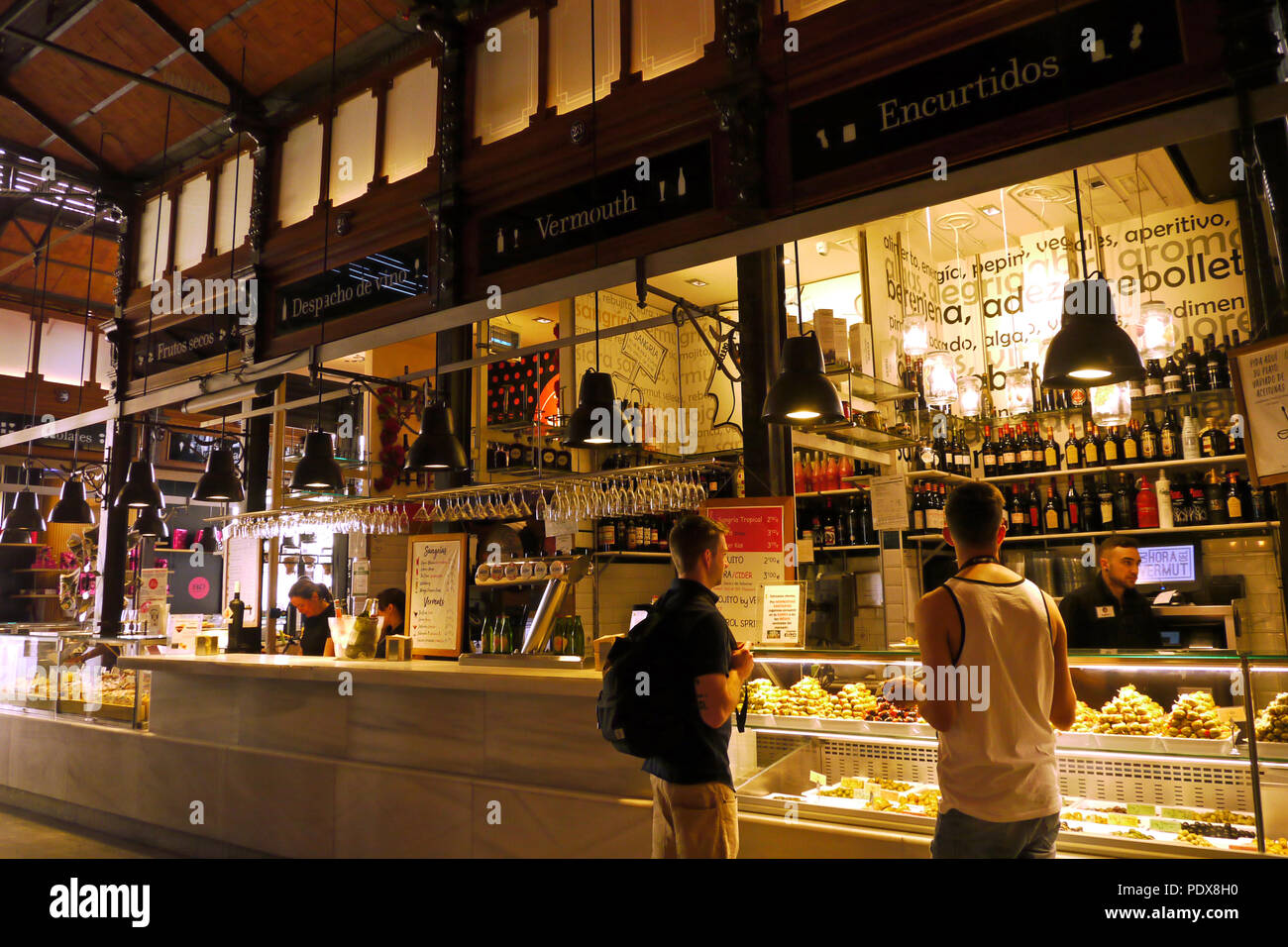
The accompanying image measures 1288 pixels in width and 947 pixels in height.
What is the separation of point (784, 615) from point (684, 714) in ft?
5.06

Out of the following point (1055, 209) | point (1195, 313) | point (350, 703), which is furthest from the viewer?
point (1055, 209)

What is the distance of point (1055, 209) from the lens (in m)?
7.22

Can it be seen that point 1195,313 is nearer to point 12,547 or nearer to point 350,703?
point 350,703

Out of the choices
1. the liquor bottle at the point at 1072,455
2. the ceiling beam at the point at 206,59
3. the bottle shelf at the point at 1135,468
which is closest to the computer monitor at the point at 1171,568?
the bottle shelf at the point at 1135,468

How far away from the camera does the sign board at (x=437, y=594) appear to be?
556cm

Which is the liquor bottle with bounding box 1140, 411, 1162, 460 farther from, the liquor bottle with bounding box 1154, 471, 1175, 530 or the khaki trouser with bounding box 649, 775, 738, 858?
the khaki trouser with bounding box 649, 775, 738, 858

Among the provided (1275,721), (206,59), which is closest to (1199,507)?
(1275,721)

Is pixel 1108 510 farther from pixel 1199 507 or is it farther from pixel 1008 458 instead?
pixel 1008 458

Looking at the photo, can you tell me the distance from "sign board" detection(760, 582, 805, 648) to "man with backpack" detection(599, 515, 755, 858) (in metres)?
1.34

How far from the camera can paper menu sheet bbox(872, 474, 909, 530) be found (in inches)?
205

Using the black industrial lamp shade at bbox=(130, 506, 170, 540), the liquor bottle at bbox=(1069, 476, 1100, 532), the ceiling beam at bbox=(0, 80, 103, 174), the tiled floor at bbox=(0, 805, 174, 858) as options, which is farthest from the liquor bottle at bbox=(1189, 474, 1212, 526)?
the ceiling beam at bbox=(0, 80, 103, 174)
